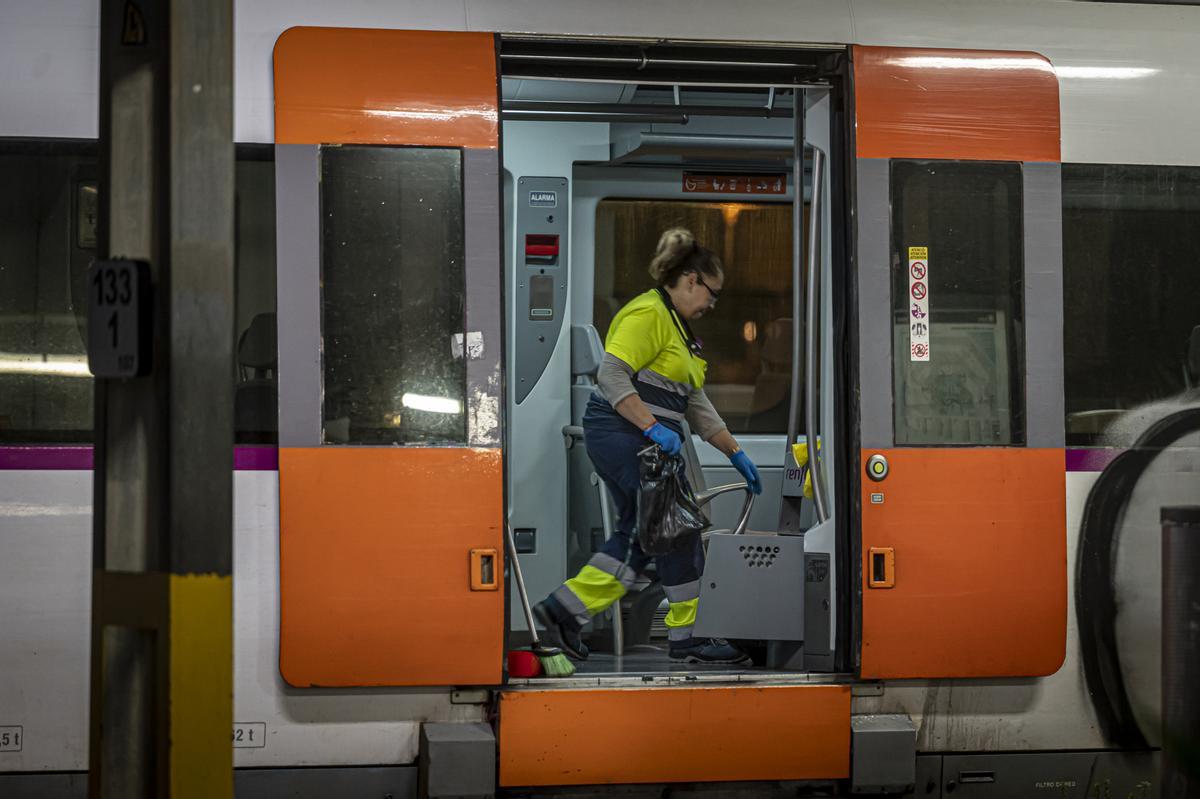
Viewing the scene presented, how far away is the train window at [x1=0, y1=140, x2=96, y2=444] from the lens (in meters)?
4.42

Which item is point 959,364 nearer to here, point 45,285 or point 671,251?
point 671,251

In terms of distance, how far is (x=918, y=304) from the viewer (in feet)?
15.7

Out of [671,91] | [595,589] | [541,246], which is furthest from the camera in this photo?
[541,246]

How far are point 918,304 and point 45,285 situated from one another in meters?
2.99

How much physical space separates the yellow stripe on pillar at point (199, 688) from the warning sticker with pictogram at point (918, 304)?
2773 millimetres

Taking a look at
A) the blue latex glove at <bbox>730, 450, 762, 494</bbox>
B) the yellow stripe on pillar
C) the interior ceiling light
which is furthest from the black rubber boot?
the yellow stripe on pillar

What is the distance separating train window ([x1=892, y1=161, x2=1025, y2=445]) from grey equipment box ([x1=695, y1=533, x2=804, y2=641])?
0.75 meters

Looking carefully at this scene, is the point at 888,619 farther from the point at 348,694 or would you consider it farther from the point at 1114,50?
the point at 1114,50

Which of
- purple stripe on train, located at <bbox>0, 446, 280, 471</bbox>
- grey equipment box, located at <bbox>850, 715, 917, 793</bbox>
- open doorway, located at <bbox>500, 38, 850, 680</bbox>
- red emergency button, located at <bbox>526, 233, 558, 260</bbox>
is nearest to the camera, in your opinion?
purple stripe on train, located at <bbox>0, 446, 280, 471</bbox>

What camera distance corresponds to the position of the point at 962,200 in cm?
482

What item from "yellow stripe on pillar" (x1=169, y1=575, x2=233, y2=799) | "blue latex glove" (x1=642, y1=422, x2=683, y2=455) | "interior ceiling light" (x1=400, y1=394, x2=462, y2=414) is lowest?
"yellow stripe on pillar" (x1=169, y1=575, x2=233, y2=799)

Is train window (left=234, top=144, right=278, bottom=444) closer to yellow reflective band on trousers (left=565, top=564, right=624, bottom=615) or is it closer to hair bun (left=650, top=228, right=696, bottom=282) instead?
yellow reflective band on trousers (left=565, top=564, right=624, bottom=615)

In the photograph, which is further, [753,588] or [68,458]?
[753,588]

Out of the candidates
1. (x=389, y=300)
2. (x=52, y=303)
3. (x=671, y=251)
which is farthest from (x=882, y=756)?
(x=52, y=303)
